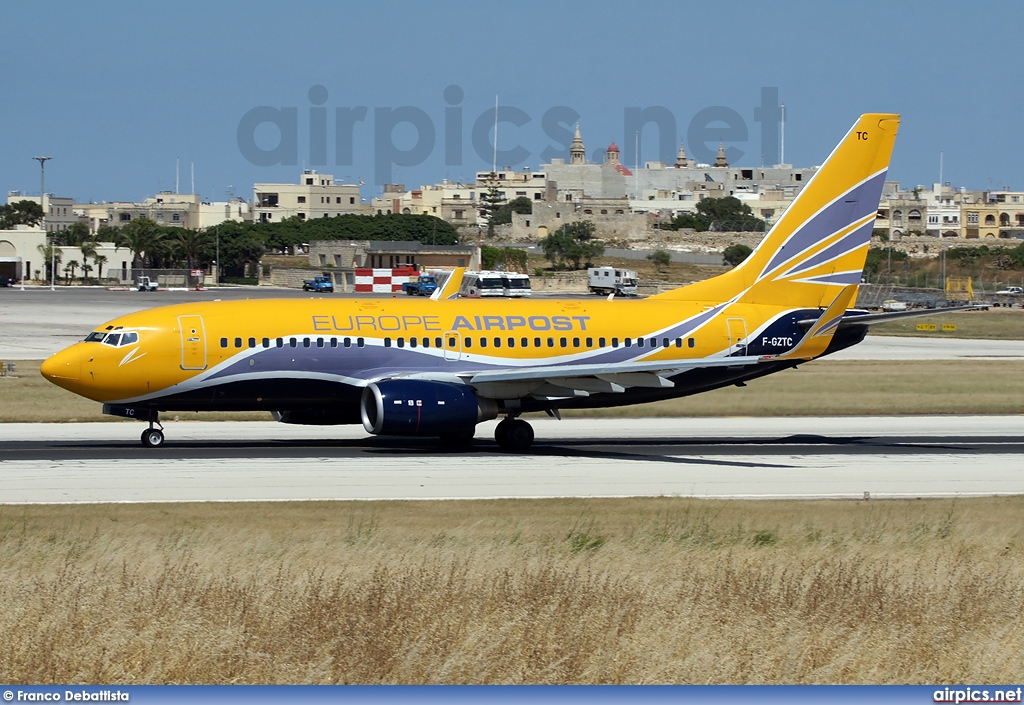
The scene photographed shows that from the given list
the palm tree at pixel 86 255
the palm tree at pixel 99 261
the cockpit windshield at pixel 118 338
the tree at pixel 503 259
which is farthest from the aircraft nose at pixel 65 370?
the palm tree at pixel 99 261

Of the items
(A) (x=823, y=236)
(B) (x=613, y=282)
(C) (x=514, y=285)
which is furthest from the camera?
(B) (x=613, y=282)

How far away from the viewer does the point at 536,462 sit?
3325 centimetres

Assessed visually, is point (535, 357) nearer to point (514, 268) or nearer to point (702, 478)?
point (702, 478)

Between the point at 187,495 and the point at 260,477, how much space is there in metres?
2.88

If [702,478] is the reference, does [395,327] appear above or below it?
above

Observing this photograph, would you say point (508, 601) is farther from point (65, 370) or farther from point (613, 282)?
point (613, 282)

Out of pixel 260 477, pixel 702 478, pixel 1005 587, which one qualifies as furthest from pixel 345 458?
pixel 1005 587

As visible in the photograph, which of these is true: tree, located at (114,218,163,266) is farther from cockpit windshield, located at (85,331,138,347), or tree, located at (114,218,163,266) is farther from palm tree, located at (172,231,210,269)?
cockpit windshield, located at (85,331,138,347)

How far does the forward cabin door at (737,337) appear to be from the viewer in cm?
3738

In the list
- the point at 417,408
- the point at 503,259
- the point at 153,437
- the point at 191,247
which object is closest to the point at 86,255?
the point at 191,247

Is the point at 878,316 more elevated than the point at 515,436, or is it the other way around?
the point at 878,316

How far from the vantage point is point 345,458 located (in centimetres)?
3341

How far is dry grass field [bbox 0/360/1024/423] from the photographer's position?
45.0 m

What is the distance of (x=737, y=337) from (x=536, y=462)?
8142 millimetres
